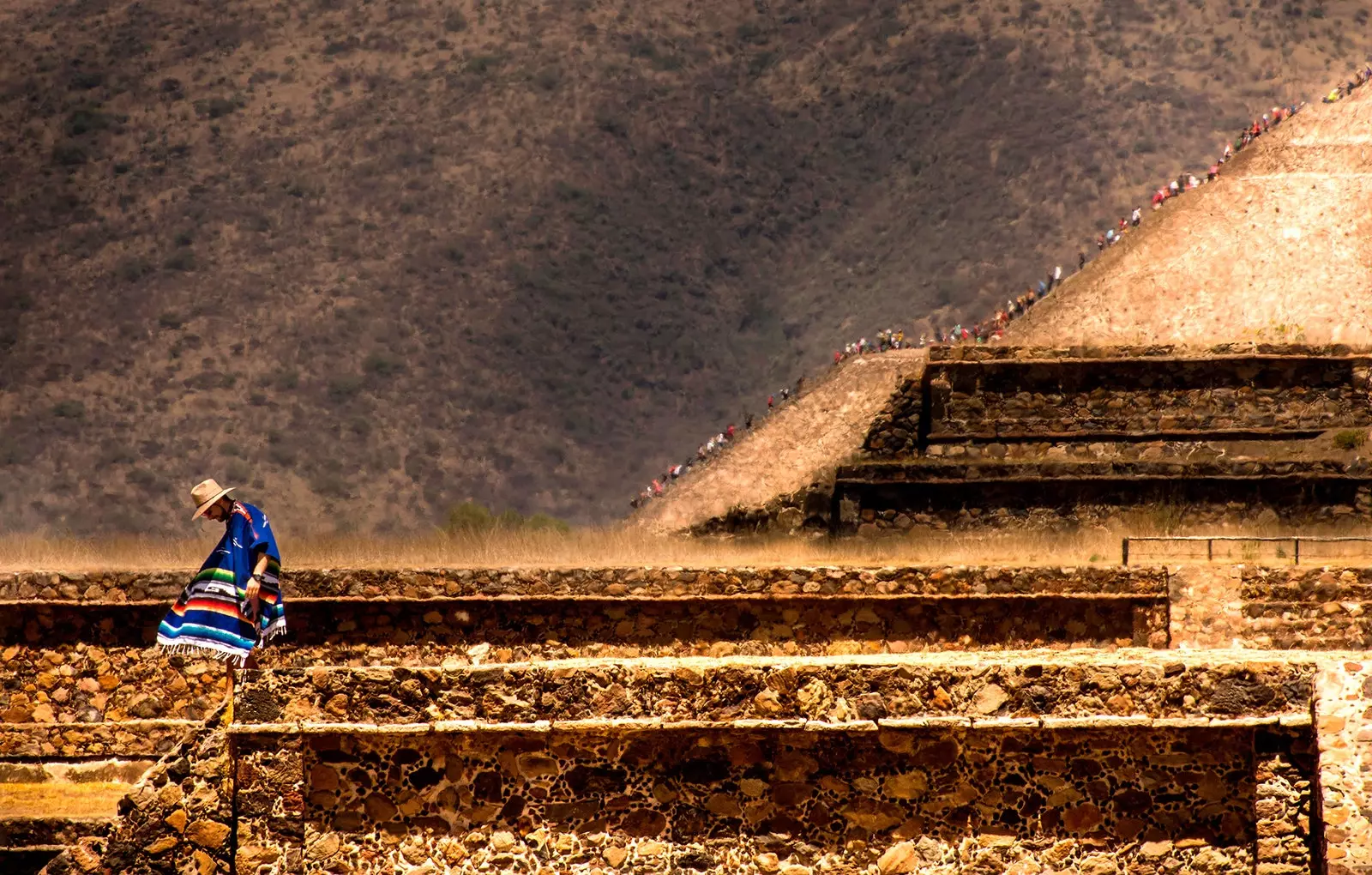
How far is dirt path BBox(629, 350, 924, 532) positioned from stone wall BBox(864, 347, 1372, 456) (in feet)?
68.5

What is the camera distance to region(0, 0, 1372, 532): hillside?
8694cm

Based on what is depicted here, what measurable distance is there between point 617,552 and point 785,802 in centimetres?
1163

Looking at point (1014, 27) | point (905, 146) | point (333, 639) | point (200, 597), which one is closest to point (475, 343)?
point (905, 146)

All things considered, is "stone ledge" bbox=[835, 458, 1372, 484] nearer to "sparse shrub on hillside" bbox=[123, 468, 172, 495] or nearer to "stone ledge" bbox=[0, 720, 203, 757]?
"stone ledge" bbox=[0, 720, 203, 757]

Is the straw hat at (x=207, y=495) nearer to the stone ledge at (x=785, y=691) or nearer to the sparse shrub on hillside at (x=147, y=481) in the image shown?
the stone ledge at (x=785, y=691)

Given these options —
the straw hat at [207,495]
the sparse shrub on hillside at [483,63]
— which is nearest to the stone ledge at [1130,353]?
the straw hat at [207,495]

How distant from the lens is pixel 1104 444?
30.3 metres

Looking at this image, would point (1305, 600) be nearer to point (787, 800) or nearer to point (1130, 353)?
point (1130, 353)

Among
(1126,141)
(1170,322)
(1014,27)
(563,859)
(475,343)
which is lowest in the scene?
(563,859)

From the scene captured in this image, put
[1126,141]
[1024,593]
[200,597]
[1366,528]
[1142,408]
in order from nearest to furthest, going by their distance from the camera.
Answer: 1. [200,597]
2. [1024,593]
3. [1366,528]
4. [1142,408]
5. [1126,141]

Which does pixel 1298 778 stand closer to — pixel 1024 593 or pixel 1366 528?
pixel 1024 593

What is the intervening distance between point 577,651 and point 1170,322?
40.0 meters

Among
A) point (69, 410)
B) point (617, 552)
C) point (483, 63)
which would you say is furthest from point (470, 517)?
point (483, 63)

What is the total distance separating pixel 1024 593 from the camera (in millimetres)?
21328
